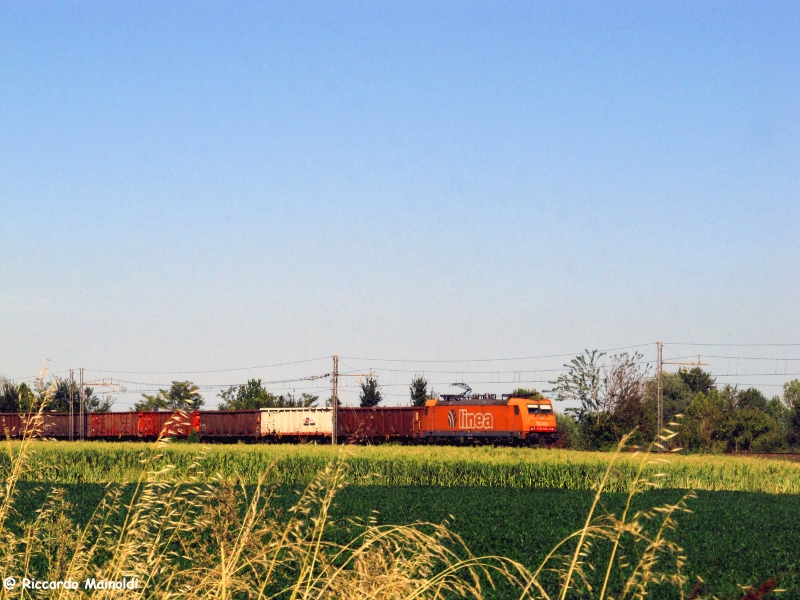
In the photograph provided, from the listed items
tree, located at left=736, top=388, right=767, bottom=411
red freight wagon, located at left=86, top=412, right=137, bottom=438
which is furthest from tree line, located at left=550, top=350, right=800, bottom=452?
red freight wagon, located at left=86, top=412, right=137, bottom=438

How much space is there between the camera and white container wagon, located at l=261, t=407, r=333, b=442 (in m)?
52.8

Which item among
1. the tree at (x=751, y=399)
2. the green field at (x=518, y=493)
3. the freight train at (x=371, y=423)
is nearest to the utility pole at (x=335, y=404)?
the freight train at (x=371, y=423)

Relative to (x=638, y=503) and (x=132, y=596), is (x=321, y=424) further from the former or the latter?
(x=132, y=596)

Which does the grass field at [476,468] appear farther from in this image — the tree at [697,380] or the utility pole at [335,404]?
the tree at [697,380]

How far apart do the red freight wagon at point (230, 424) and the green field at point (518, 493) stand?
1291 centimetres

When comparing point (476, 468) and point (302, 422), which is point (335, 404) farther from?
point (476, 468)

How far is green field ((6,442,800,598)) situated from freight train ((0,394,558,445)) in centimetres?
885

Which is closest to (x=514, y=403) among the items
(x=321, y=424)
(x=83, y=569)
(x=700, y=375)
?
(x=321, y=424)

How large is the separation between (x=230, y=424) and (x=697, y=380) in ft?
267

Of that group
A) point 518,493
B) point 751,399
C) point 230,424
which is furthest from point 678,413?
point 751,399

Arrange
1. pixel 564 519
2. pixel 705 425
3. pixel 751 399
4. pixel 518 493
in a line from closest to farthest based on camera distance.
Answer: pixel 564 519 → pixel 518 493 → pixel 705 425 → pixel 751 399

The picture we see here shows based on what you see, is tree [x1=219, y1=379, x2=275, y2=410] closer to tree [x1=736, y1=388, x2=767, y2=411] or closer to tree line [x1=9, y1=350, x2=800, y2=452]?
tree line [x1=9, y1=350, x2=800, y2=452]

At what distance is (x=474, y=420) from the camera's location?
46594 mm

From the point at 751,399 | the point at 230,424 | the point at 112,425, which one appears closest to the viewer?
the point at 230,424
